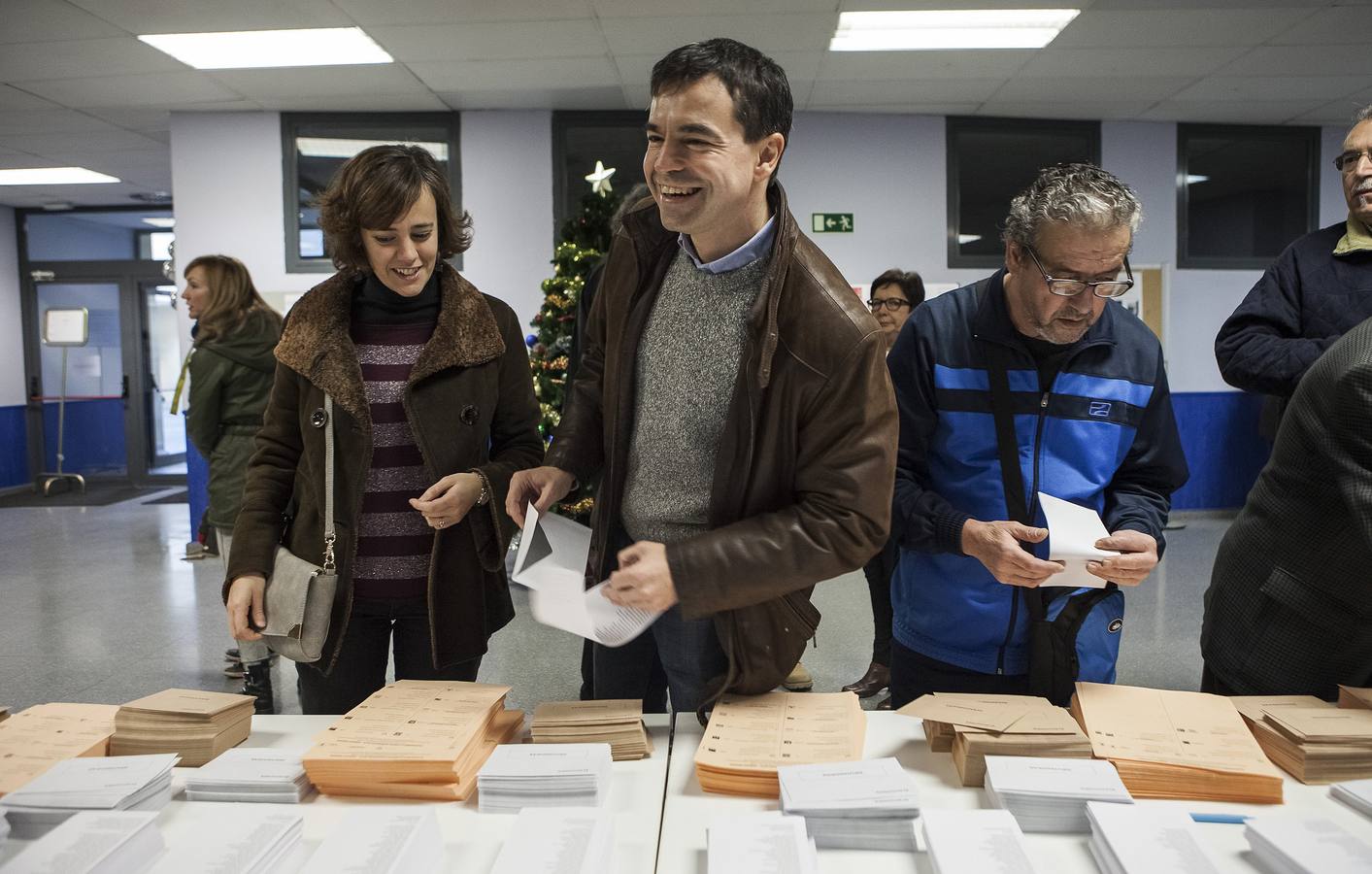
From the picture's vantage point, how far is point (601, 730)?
132 cm

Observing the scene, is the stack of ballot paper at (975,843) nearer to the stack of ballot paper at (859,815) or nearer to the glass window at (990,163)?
the stack of ballot paper at (859,815)

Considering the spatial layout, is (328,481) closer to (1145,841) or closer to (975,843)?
(975,843)

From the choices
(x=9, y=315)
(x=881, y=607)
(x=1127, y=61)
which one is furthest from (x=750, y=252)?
(x=9, y=315)

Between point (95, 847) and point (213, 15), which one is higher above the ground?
point (213, 15)

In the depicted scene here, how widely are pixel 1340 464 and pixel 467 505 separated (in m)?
1.33

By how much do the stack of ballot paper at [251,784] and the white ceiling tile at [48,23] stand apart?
468cm

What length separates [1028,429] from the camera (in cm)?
158

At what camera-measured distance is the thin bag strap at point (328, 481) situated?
5.45 feet

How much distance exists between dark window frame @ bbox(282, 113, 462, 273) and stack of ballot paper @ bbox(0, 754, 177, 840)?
571 centimetres

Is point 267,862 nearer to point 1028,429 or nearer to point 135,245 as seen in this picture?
point 1028,429

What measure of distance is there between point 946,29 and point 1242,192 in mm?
3627

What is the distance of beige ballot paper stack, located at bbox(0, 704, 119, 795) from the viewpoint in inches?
48.8

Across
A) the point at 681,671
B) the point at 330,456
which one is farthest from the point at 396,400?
the point at 681,671

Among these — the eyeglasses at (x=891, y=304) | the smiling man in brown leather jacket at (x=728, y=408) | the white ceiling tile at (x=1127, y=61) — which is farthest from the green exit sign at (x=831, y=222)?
the smiling man in brown leather jacket at (x=728, y=408)
